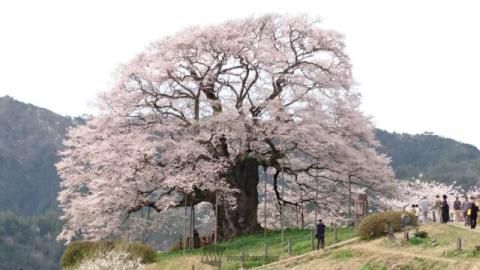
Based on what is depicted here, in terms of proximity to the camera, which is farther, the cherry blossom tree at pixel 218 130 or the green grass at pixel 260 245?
the cherry blossom tree at pixel 218 130

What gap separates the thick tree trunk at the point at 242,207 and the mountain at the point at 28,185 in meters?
73.0

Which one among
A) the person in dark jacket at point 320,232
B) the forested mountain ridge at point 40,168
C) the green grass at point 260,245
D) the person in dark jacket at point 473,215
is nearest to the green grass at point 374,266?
the person in dark jacket at point 320,232

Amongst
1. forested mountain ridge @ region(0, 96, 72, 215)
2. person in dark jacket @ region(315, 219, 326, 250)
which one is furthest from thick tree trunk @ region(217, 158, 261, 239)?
forested mountain ridge @ region(0, 96, 72, 215)

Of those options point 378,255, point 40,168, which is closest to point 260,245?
point 378,255

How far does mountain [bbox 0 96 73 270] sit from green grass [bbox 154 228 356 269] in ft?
247

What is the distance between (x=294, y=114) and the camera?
109ft

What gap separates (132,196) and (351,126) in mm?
11336

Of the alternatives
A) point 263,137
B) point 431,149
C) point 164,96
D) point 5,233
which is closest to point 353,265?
point 263,137

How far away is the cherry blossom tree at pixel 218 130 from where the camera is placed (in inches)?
1251

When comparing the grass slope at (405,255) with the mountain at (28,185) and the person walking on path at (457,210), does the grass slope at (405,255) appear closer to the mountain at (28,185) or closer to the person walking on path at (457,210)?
the person walking on path at (457,210)

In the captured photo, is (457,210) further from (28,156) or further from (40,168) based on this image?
(28,156)

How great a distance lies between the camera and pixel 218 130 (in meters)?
32.2

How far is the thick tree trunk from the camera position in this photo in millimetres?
33625

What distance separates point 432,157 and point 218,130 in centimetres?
10726
